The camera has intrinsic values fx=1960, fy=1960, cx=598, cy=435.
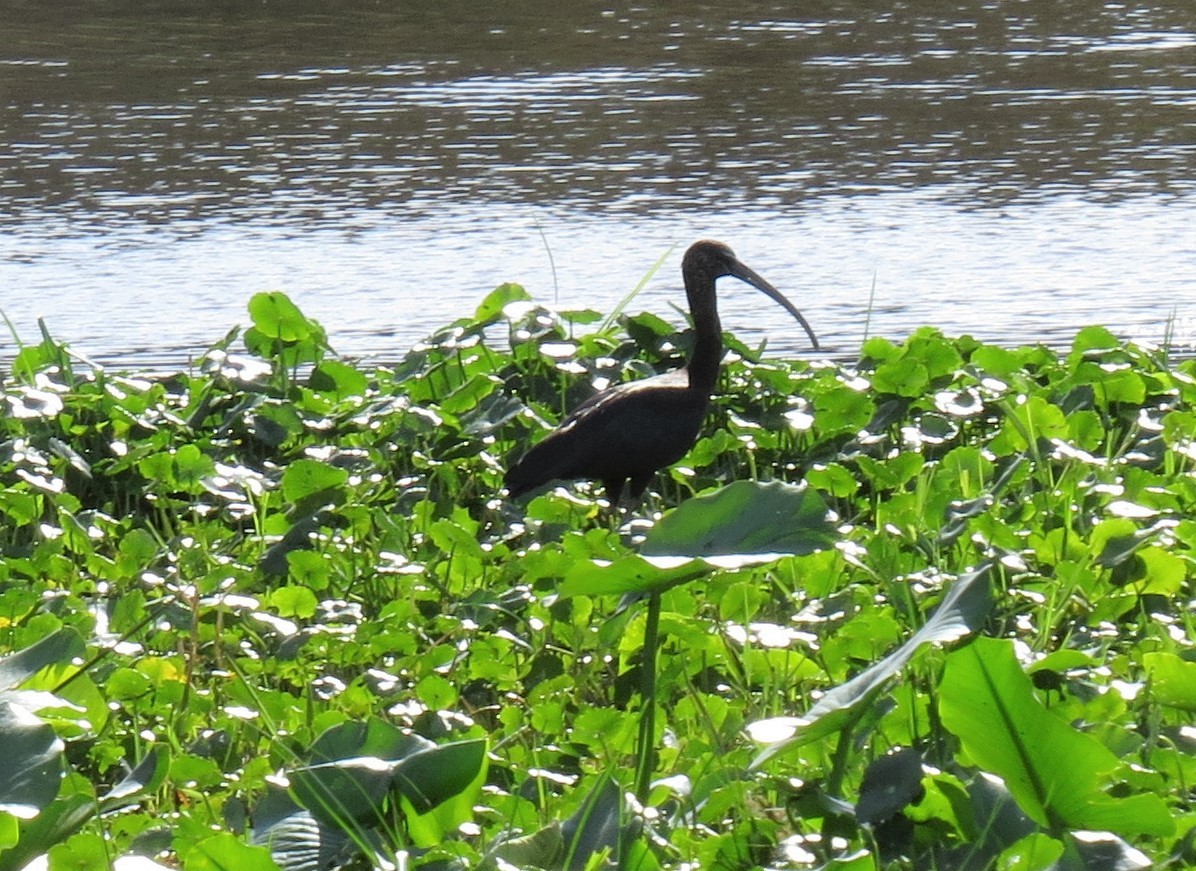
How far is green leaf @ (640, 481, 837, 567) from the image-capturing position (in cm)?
223

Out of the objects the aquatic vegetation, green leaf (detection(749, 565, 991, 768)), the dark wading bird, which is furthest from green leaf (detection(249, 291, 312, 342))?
green leaf (detection(749, 565, 991, 768))

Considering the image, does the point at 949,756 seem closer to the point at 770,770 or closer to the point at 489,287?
the point at 770,770

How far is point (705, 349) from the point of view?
15.5 feet

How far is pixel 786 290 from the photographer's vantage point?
636 cm

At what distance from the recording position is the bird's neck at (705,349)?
468 cm

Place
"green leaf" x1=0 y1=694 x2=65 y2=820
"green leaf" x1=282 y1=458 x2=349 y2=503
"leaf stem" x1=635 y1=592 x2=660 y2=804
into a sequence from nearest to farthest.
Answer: "green leaf" x1=0 y1=694 x2=65 y2=820
"leaf stem" x1=635 y1=592 x2=660 y2=804
"green leaf" x1=282 y1=458 x2=349 y2=503

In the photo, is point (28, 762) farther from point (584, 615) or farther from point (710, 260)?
point (710, 260)

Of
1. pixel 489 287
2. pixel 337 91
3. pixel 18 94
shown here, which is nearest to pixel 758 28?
pixel 337 91

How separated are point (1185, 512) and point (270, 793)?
2.16 metres

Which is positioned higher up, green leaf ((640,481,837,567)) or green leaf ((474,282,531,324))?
green leaf ((640,481,837,567))

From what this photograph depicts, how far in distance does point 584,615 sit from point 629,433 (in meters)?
1.20

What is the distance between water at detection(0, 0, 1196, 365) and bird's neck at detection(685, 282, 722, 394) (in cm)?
42

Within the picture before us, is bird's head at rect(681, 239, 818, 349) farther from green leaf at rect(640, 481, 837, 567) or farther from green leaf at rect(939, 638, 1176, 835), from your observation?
green leaf at rect(939, 638, 1176, 835)

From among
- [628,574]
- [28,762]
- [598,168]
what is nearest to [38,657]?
[28,762]
